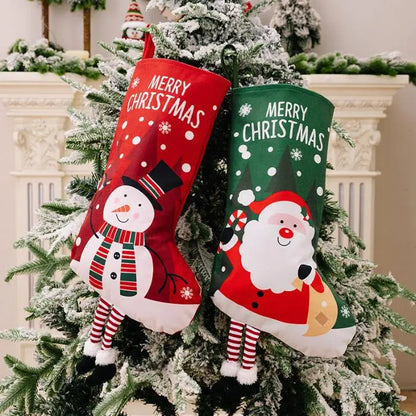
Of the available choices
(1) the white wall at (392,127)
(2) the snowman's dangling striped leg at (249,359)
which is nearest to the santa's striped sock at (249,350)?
(2) the snowman's dangling striped leg at (249,359)

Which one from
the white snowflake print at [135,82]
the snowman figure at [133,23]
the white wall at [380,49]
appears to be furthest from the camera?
the white wall at [380,49]

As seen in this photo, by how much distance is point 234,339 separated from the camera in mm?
831

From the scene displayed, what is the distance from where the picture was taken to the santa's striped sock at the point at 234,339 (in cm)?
83

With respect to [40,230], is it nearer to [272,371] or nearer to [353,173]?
[272,371]

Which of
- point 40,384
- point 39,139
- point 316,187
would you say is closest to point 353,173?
point 39,139

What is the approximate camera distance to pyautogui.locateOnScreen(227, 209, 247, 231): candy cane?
81 cm

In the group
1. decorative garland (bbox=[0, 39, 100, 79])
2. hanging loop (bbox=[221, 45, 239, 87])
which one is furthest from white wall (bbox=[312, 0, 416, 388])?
hanging loop (bbox=[221, 45, 239, 87])

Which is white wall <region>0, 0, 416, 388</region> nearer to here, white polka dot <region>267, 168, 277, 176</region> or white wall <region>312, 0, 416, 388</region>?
white wall <region>312, 0, 416, 388</region>

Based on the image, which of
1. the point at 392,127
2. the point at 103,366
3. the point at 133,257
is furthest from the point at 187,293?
the point at 392,127

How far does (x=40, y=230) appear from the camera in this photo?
3.17 ft

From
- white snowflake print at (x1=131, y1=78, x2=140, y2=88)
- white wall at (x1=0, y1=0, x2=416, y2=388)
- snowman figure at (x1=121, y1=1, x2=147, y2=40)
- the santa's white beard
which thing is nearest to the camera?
the santa's white beard

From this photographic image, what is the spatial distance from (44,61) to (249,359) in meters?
1.66

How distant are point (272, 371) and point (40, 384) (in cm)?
44

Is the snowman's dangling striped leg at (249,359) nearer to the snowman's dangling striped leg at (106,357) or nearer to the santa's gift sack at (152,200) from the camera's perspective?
the santa's gift sack at (152,200)
